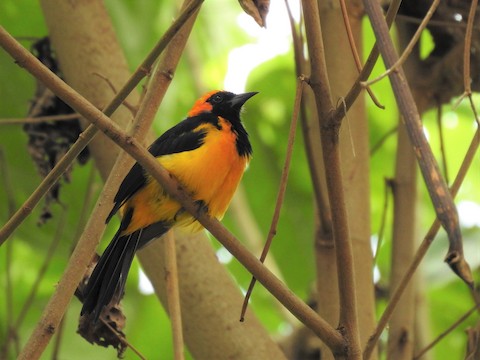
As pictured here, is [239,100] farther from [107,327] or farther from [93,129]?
[93,129]

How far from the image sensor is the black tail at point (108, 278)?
3.13 meters

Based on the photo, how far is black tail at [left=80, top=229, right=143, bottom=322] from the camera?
3131 mm

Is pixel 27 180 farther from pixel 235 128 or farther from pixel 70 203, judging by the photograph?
pixel 235 128

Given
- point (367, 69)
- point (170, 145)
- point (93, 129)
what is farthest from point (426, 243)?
point (170, 145)

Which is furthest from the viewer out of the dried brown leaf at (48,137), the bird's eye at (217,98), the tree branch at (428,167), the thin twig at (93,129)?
the bird's eye at (217,98)

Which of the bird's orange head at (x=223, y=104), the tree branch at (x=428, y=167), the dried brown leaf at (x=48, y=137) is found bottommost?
the tree branch at (x=428, y=167)

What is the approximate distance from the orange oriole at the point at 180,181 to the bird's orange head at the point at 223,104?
400 mm

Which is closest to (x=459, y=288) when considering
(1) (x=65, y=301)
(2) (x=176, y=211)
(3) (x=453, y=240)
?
(2) (x=176, y=211)

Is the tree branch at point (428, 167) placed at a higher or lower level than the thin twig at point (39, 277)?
lower

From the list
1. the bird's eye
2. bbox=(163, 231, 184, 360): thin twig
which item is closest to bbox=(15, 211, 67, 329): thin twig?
bbox=(163, 231, 184, 360): thin twig

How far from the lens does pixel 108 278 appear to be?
10.5 feet

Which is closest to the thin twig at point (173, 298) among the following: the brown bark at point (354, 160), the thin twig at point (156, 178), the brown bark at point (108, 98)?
the brown bark at point (108, 98)

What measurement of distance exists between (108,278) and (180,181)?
1.70 ft

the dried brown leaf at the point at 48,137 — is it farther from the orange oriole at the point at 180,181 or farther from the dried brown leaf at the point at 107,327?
the dried brown leaf at the point at 107,327
